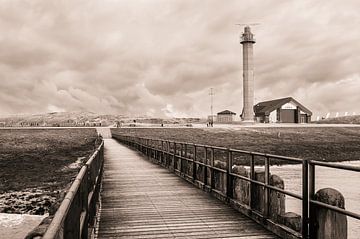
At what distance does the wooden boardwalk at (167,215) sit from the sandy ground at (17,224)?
2.64 meters

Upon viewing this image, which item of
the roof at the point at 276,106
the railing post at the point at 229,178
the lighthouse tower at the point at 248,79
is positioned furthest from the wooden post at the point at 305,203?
the roof at the point at 276,106

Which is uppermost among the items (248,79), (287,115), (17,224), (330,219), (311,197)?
(248,79)

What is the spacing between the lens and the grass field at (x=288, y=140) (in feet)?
131

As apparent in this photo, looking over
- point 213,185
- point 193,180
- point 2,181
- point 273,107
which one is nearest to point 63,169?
point 2,181

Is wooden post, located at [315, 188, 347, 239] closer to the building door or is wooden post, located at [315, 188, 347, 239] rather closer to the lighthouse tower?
the lighthouse tower

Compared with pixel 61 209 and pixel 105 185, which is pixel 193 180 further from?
pixel 61 209

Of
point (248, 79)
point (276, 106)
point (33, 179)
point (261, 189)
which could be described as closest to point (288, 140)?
point (248, 79)

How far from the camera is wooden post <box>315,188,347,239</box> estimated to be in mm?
5008

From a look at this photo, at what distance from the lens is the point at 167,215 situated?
7.82 m

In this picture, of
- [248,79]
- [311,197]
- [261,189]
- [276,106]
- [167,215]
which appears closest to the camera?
[311,197]

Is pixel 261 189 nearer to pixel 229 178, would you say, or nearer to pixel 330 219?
pixel 229 178

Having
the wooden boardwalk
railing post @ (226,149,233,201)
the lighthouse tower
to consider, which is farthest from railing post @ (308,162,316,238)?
the lighthouse tower

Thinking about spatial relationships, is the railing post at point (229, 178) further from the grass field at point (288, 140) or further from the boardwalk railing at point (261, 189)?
the grass field at point (288, 140)

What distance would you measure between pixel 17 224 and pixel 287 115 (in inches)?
2995
